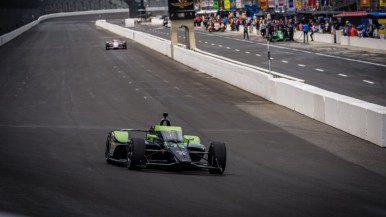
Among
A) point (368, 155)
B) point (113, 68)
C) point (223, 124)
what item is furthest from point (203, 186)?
point (113, 68)

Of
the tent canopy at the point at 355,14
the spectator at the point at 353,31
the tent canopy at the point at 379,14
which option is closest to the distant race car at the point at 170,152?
the tent canopy at the point at 379,14

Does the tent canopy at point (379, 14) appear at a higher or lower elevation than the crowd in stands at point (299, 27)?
higher

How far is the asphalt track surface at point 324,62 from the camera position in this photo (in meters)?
37.6

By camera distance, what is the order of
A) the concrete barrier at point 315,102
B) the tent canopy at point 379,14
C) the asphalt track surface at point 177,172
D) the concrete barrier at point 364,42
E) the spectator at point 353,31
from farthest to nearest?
the spectator at point 353,31 < the concrete barrier at point 364,42 < the tent canopy at point 379,14 < the concrete barrier at point 315,102 < the asphalt track surface at point 177,172

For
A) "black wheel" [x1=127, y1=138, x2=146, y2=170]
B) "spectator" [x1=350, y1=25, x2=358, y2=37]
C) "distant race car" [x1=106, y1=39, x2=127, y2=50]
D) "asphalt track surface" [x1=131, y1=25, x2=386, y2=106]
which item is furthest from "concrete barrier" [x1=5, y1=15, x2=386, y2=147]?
"distant race car" [x1=106, y1=39, x2=127, y2=50]

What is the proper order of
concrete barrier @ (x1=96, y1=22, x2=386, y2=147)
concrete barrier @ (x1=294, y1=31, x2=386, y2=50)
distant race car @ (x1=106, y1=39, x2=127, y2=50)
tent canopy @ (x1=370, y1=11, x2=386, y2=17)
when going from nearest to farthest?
concrete barrier @ (x1=96, y1=22, x2=386, y2=147) → tent canopy @ (x1=370, y1=11, x2=386, y2=17) → concrete barrier @ (x1=294, y1=31, x2=386, y2=50) → distant race car @ (x1=106, y1=39, x2=127, y2=50)

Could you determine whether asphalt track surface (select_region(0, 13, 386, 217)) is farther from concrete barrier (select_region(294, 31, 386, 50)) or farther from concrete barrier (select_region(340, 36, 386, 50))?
concrete barrier (select_region(294, 31, 386, 50))

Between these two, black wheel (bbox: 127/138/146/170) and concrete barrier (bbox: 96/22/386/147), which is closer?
black wheel (bbox: 127/138/146/170)

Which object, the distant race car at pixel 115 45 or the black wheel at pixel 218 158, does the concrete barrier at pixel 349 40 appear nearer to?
the distant race car at pixel 115 45

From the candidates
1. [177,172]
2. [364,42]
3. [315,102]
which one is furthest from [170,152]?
[364,42]

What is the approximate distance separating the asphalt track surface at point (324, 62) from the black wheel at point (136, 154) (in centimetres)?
1637

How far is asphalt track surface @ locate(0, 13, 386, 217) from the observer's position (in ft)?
42.3

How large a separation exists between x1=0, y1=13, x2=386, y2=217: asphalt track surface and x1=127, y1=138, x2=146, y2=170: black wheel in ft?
0.89

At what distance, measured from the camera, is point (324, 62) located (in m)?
52.1
